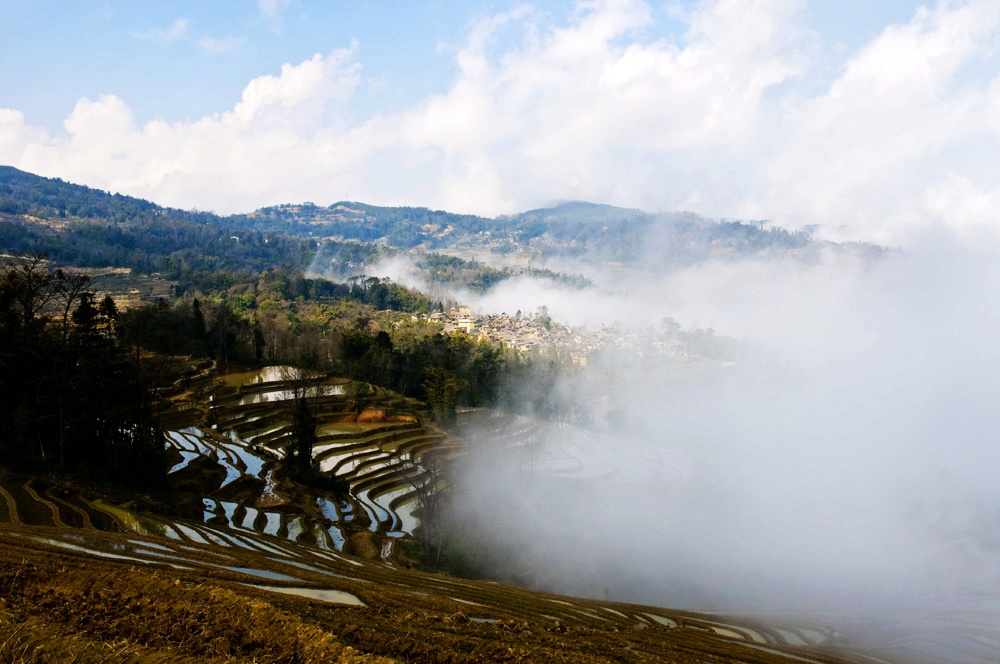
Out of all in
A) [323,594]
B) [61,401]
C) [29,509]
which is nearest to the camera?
[323,594]

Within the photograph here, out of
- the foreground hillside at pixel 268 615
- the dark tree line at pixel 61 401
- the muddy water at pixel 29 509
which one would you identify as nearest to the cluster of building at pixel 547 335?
the dark tree line at pixel 61 401

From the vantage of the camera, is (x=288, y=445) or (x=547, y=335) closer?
(x=288, y=445)

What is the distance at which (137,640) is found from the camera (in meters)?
7.57

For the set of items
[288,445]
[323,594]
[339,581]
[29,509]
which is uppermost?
[323,594]

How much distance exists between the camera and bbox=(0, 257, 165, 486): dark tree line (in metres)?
22.3

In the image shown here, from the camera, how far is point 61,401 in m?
22.3

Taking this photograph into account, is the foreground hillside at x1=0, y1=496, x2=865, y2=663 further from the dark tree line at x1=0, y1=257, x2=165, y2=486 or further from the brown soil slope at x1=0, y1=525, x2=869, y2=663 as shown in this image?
the dark tree line at x1=0, y1=257, x2=165, y2=486

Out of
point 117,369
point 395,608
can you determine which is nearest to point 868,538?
point 395,608

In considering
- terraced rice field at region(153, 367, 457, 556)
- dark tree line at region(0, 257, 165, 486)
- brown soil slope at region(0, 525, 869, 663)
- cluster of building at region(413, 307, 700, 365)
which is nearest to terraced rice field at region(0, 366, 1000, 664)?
brown soil slope at region(0, 525, 869, 663)

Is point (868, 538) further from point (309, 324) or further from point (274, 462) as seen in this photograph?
point (309, 324)

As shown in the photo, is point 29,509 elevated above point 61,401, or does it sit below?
below

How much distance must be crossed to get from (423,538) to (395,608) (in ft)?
54.8

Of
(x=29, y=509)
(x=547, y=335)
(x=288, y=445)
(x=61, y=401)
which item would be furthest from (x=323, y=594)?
(x=547, y=335)

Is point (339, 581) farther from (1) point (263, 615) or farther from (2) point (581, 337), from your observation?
(2) point (581, 337)
